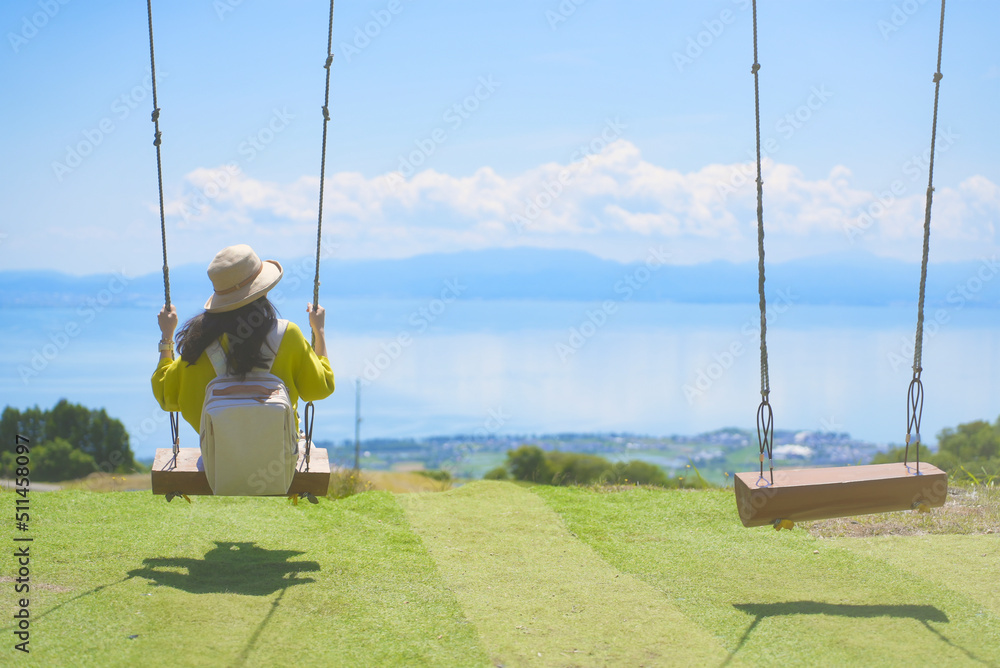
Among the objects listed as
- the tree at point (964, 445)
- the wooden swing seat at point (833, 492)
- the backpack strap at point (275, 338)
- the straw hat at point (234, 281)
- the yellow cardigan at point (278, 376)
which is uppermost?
the straw hat at point (234, 281)

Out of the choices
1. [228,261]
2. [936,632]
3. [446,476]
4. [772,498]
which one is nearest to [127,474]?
[446,476]

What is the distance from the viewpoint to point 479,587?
5.31 metres

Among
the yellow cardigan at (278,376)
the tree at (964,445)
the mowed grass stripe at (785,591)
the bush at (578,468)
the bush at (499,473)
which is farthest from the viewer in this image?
the tree at (964,445)

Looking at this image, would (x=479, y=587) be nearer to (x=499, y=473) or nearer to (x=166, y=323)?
(x=166, y=323)

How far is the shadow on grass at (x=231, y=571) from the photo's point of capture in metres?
5.13

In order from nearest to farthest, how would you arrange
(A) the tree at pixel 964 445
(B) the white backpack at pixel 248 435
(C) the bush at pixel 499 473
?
(B) the white backpack at pixel 248 435 < (C) the bush at pixel 499 473 < (A) the tree at pixel 964 445

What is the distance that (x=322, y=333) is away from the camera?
5559 mm

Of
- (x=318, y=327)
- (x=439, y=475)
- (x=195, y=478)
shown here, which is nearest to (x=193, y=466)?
(x=195, y=478)

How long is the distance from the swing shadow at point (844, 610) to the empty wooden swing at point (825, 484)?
0.43m

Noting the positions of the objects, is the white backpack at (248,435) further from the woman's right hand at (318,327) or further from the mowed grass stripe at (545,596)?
the mowed grass stripe at (545,596)

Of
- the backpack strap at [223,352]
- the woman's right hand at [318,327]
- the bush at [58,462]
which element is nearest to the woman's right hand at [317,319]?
the woman's right hand at [318,327]

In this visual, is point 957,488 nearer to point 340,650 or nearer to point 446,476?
point 446,476

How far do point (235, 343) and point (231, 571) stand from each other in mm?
1445

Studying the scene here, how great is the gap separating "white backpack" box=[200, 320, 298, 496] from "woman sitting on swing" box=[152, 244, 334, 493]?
16 centimetres
